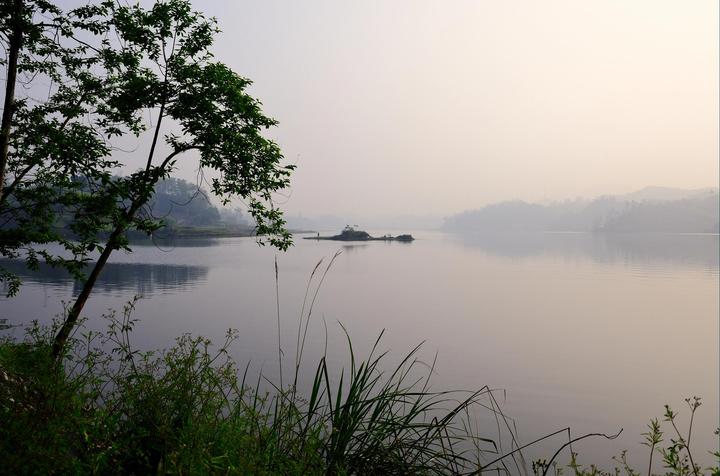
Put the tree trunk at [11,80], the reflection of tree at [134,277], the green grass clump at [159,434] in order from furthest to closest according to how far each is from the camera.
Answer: the reflection of tree at [134,277] < the tree trunk at [11,80] < the green grass clump at [159,434]

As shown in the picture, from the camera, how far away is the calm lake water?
59.8 feet

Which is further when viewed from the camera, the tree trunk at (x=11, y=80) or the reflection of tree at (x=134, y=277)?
the reflection of tree at (x=134, y=277)

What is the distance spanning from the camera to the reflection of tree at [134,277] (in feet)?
134

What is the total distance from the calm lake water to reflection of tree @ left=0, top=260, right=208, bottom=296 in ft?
0.77

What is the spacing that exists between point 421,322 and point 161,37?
2337cm

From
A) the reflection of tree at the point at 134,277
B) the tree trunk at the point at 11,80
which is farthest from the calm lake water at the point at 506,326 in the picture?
the tree trunk at the point at 11,80

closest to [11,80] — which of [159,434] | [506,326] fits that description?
[159,434]

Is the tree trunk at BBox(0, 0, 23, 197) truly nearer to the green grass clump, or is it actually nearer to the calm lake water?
the green grass clump

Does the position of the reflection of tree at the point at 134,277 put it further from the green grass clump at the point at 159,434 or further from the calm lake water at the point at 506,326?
the green grass clump at the point at 159,434

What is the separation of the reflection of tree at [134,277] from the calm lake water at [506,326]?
233mm

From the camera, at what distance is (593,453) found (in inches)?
533

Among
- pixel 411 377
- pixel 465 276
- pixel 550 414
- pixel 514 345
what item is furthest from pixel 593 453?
pixel 465 276

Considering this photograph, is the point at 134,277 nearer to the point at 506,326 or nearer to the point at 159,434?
the point at 506,326

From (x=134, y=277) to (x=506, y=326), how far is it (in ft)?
120
